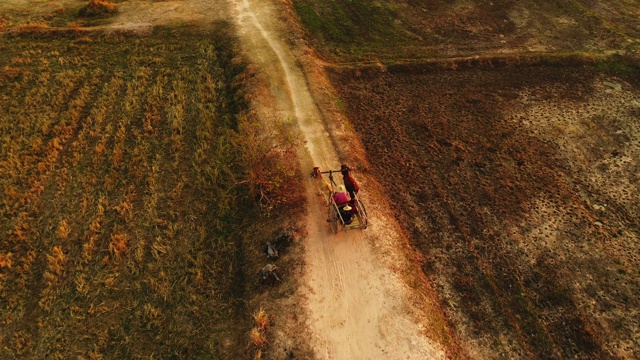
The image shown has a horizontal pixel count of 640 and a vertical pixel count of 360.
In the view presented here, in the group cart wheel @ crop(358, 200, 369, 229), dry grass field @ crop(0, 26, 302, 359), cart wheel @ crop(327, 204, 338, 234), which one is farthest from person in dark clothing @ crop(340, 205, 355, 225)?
dry grass field @ crop(0, 26, 302, 359)

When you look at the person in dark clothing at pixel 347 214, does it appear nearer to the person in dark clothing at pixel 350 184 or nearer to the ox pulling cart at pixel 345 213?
the ox pulling cart at pixel 345 213

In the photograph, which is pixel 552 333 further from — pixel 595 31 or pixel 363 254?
pixel 595 31

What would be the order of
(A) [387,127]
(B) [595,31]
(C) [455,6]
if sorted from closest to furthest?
(A) [387,127]
(B) [595,31]
(C) [455,6]

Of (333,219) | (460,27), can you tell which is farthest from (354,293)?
(460,27)

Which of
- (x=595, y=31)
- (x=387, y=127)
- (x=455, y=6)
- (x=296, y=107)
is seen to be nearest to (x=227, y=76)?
(x=296, y=107)

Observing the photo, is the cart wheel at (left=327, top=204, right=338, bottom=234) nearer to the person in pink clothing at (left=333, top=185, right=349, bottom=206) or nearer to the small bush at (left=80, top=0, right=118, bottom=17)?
the person in pink clothing at (left=333, top=185, right=349, bottom=206)
